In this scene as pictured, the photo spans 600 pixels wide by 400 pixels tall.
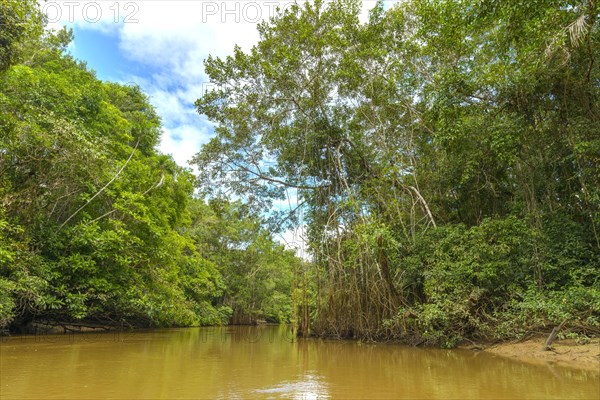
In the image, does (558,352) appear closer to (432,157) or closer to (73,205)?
(432,157)

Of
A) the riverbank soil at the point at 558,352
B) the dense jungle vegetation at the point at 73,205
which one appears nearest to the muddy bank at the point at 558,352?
the riverbank soil at the point at 558,352

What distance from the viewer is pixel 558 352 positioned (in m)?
4.91

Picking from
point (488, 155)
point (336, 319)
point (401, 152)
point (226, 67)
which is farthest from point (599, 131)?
point (226, 67)

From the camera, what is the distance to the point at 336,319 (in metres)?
8.79

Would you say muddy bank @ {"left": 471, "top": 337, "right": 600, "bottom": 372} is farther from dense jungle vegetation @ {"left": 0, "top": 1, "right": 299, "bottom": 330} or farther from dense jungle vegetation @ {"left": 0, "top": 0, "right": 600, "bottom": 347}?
dense jungle vegetation @ {"left": 0, "top": 1, "right": 299, "bottom": 330}

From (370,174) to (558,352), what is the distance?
20.2ft

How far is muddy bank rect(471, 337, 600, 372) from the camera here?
4.38 m

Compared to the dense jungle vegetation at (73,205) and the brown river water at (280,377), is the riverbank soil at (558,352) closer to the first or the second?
the brown river water at (280,377)

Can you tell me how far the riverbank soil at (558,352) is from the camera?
4379 mm

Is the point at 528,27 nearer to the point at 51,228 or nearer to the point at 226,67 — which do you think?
the point at 226,67

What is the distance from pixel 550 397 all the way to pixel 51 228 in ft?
30.9

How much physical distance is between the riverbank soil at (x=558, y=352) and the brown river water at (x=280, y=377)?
1.11 ft

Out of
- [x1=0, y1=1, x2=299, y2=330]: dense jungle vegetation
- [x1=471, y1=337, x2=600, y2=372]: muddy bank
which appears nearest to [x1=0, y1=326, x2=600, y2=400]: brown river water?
[x1=471, y1=337, x2=600, y2=372]: muddy bank

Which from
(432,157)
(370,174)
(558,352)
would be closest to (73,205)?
(370,174)
